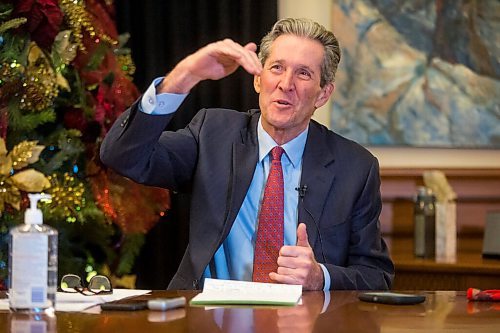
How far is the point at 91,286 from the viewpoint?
230 cm

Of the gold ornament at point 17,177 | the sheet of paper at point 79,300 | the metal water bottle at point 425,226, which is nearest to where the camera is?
the sheet of paper at point 79,300

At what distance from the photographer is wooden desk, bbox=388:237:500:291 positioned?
3.93 m

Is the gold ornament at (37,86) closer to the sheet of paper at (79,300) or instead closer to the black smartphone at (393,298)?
the sheet of paper at (79,300)

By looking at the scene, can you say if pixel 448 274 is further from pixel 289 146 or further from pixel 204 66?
pixel 204 66

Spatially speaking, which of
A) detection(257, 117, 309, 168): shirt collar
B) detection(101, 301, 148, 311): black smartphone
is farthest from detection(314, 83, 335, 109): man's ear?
detection(101, 301, 148, 311): black smartphone

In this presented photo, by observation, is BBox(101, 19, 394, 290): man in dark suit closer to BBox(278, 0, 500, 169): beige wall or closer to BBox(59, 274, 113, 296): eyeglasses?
BBox(59, 274, 113, 296): eyeglasses

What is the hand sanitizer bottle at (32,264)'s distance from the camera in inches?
77.2

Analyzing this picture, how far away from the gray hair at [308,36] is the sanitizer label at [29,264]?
1.22 m

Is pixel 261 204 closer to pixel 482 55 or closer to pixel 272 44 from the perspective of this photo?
pixel 272 44

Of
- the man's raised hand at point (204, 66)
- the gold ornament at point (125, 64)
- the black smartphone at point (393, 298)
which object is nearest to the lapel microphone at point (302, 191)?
the man's raised hand at point (204, 66)

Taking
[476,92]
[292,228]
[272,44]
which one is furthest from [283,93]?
[476,92]

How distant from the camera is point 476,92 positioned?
15.2 ft

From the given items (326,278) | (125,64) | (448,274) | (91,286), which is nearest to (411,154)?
(448,274)

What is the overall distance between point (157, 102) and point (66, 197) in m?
0.98
